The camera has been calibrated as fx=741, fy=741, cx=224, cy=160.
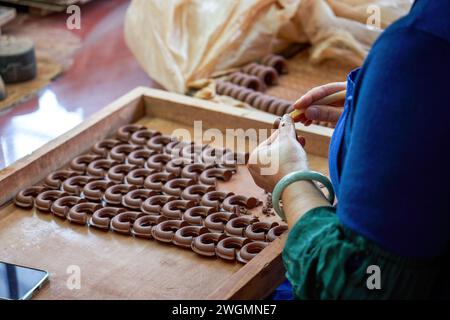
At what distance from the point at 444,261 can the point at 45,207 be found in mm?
1065

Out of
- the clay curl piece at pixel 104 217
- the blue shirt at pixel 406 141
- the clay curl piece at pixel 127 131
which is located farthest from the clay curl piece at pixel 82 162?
the blue shirt at pixel 406 141

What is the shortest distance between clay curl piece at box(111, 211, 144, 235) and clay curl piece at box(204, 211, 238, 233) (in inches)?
6.9

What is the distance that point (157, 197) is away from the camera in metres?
1.96

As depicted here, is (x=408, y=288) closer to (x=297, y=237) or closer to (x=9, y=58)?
(x=297, y=237)

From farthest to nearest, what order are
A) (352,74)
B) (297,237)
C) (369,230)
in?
(352,74)
(297,237)
(369,230)

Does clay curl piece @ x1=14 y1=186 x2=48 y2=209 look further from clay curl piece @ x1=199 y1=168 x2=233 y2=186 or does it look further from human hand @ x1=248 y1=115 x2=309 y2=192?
human hand @ x1=248 y1=115 x2=309 y2=192

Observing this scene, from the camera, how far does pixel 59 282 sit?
1.62m

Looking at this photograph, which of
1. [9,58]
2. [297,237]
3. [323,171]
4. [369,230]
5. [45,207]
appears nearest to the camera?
[369,230]

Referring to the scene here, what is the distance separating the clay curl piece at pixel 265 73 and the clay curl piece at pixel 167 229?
1.24 meters

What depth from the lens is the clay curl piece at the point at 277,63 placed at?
3.06m

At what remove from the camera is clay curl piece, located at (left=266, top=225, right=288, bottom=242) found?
1.78 m

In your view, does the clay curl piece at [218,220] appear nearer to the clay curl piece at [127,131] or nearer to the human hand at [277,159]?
the human hand at [277,159]
